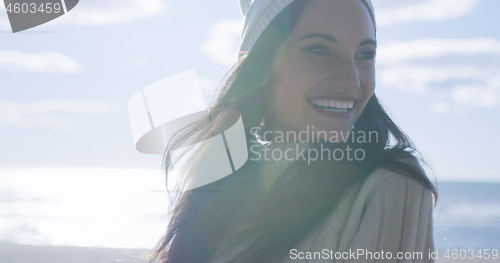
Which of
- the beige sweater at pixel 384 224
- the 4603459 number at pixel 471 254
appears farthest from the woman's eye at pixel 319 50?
the 4603459 number at pixel 471 254

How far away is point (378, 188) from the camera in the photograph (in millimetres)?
1358

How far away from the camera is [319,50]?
1593 millimetres

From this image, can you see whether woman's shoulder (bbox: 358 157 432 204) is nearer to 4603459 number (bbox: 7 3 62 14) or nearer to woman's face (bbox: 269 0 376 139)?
woman's face (bbox: 269 0 376 139)

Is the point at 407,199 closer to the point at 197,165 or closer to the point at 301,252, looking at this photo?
the point at 301,252

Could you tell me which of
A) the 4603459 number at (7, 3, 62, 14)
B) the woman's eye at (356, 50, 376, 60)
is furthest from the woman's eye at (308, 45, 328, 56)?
the 4603459 number at (7, 3, 62, 14)

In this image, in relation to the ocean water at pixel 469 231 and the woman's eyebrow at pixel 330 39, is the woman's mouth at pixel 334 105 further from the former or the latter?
the ocean water at pixel 469 231

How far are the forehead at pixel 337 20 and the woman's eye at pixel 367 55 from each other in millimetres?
63

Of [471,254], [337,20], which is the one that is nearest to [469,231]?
[471,254]

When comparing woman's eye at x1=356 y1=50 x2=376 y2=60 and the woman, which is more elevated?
woman's eye at x1=356 y1=50 x2=376 y2=60

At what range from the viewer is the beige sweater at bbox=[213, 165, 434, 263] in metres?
1.29

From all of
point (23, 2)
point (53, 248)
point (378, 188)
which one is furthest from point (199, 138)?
point (53, 248)

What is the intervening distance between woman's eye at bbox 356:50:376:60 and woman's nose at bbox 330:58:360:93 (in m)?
0.08

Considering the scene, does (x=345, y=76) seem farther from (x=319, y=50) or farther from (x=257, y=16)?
(x=257, y=16)

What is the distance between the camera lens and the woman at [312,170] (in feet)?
4.38
